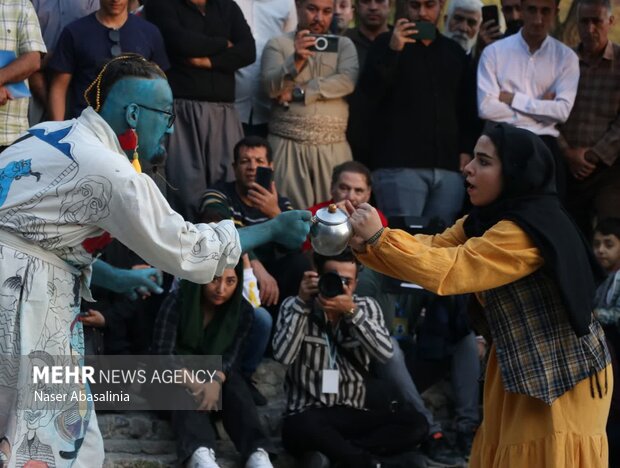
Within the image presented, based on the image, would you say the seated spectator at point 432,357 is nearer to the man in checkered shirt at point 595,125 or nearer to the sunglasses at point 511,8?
the man in checkered shirt at point 595,125

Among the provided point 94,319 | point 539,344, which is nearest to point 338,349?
point 94,319

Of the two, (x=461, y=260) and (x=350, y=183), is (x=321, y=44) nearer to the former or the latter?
(x=350, y=183)

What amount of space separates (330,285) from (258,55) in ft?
8.97

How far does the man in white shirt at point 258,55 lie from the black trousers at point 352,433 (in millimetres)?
2764

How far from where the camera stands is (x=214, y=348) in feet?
25.0

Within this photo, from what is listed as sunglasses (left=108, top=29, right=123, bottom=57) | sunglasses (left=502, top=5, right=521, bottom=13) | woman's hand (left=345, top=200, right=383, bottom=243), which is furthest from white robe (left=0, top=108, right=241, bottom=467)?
sunglasses (left=502, top=5, right=521, bottom=13)

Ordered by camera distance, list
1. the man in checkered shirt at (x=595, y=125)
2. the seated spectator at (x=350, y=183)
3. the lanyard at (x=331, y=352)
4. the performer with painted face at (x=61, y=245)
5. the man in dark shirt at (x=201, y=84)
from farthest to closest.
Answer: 1. the man in checkered shirt at (x=595, y=125)
2. the man in dark shirt at (x=201, y=84)
3. the seated spectator at (x=350, y=183)
4. the lanyard at (x=331, y=352)
5. the performer with painted face at (x=61, y=245)

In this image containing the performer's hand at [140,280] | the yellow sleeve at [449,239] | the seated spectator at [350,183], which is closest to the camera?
the performer's hand at [140,280]

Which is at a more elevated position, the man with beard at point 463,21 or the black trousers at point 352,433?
the man with beard at point 463,21

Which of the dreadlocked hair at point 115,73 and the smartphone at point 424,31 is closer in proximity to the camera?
the dreadlocked hair at point 115,73

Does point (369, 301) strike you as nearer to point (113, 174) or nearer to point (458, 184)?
point (458, 184)

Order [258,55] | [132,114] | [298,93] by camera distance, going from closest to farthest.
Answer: [132,114], [298,93], [258,55]

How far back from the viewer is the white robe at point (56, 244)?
4684mm

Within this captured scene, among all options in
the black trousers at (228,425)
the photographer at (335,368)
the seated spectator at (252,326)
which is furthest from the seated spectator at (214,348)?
the photographer at (335,368)
